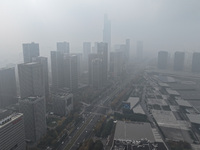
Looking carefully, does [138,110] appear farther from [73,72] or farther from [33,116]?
[33,116]

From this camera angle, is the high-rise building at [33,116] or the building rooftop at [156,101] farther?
the building rooftop at [156,101]

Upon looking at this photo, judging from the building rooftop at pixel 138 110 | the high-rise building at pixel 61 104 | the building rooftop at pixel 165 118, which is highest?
the high-rise building at pixel 61 104

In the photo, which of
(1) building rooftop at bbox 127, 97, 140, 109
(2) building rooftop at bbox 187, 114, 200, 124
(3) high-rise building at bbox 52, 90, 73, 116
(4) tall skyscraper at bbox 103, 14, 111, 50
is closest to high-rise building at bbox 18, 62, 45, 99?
(3) high-rise building at bbox 52, 90, 73, 116

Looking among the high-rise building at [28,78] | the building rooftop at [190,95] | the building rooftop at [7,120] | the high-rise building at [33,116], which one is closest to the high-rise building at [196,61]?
the building rooftop at [190,95]

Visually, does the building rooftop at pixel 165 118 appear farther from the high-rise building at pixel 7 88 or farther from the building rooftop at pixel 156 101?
the high-rise building at pixel 7 88

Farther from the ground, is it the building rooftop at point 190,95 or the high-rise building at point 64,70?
the high-rise building at point 64,70

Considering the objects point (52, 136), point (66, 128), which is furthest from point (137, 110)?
point (52, 136)

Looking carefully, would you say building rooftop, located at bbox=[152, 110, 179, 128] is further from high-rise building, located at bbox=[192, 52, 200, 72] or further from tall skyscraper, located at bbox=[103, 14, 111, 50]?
tall skyscraper, located at bbox=[103, 14, 111, 50]
